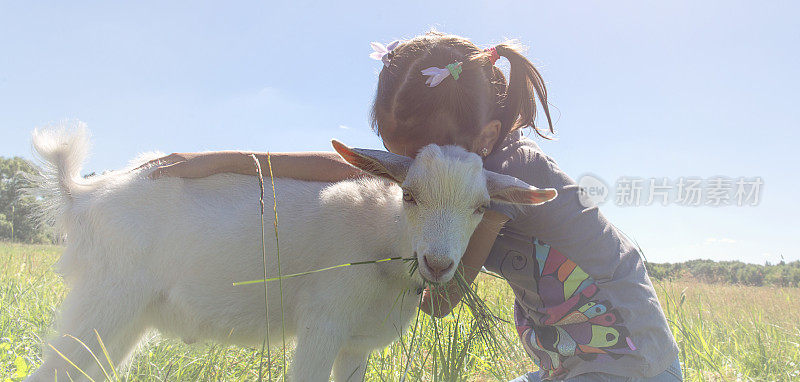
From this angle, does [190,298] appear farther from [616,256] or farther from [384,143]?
[616,256]

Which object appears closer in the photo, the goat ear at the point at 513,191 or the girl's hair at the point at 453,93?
the goat ear at the point at 513,191

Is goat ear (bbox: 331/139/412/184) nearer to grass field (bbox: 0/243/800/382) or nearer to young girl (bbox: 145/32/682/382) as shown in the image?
young girl (bbox: 145/32/682/382)

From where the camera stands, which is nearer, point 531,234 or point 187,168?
point 531,234

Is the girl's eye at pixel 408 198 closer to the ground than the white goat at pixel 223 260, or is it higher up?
higher up

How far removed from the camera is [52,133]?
120 inches

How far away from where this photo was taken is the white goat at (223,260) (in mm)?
2551

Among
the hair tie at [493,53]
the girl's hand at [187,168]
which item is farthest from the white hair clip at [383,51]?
the girl's hand at [187,168]

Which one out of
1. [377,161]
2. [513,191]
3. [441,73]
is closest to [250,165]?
[377,161]

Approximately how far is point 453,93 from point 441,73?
0.42 ft

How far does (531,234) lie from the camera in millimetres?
2414

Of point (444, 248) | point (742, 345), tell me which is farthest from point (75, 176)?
point (742, 345)

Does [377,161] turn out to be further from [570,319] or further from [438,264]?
[570,319]

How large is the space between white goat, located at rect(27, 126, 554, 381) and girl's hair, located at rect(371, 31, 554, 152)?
1.01 feet

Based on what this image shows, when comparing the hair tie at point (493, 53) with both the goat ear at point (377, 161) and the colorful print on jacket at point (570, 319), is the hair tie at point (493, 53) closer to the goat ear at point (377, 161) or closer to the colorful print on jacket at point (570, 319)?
the goat ear at point (377, 161)
